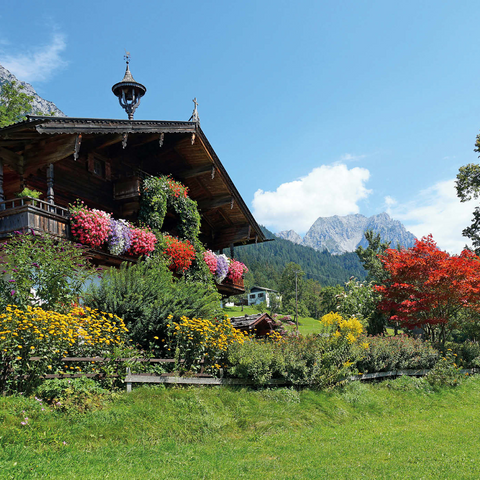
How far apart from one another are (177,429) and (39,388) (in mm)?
2606

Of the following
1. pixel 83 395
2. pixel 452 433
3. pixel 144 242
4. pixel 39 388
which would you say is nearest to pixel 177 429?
pixel 83 395

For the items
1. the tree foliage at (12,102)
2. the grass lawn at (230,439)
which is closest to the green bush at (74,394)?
the grass lawn at (230,439)

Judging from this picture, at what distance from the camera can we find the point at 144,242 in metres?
14.6

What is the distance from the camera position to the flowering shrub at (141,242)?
1443cm

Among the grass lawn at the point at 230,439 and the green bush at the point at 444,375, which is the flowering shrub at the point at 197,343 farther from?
the green bush at the point at 444,375

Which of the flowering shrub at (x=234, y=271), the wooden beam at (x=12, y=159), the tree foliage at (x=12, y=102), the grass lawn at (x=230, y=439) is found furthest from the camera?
the tree foliage at (x=12, y=102)

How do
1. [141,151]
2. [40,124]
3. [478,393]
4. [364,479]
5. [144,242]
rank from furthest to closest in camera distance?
[141,151]
[478,393]
[144,242]
[40,124]
[364,479]

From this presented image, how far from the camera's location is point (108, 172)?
1666 centimetres

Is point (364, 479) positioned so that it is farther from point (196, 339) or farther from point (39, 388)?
point (39, 388)

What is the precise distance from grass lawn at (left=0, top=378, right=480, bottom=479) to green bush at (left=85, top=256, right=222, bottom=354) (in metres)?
1.85

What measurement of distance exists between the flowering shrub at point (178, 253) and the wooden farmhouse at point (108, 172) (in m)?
1.93

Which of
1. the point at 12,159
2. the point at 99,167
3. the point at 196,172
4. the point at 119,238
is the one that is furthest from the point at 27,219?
the point at 196,172

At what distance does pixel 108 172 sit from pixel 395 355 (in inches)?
493

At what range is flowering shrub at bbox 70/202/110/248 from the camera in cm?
1261
